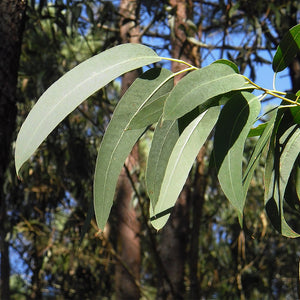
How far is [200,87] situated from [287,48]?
8.8 inches

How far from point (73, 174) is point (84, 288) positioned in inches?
51.5

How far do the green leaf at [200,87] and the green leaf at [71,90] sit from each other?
4.3 inches

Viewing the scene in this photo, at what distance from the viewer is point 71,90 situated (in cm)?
91

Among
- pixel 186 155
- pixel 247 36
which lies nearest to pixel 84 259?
pixel 247 36

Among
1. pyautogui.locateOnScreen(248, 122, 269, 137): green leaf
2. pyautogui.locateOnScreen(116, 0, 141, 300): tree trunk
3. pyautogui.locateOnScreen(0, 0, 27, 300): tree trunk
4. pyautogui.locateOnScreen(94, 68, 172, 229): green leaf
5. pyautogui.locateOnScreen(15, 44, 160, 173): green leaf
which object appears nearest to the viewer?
pyautogui.locateOnScreen(15, 44, 160, 173): green leaf

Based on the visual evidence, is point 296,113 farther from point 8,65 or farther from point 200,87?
point 8,65

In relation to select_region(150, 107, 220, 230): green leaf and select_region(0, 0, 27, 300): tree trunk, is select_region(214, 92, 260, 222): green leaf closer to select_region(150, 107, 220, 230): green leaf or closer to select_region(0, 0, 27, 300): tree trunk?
select_region(150, 107, 220, 230): green leaf

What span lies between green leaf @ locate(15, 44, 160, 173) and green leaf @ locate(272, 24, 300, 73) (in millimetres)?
219

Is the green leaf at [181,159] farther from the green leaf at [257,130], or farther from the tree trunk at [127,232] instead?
the tree trunk at [127,232]

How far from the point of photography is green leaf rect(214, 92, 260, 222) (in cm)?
97

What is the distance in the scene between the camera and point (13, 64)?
5.14 feet

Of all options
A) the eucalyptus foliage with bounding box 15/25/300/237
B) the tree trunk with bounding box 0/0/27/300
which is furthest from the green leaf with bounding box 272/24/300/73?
the tree trunk with bounding box 0/0/27/300

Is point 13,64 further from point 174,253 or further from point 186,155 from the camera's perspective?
point 174,253

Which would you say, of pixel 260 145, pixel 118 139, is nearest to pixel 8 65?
pixel 118 139
